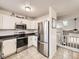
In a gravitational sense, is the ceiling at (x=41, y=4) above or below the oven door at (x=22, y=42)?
above

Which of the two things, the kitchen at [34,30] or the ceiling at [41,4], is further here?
the kitchen at [34,30]

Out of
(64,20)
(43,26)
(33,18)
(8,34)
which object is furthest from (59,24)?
(8,34)

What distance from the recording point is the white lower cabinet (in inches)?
122

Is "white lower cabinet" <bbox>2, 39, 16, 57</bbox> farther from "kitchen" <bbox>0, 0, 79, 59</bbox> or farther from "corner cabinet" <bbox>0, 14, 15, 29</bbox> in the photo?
"corner cabinet" <bbox>0, 14, 15, 29</bbox>

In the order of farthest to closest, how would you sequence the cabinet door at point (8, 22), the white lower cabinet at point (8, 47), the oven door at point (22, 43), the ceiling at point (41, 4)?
the oven door at point (22, 43), the cabinet door at point (8, 22), the white lower cabinet at point (8, 47), the ceiling at point (41, 4)

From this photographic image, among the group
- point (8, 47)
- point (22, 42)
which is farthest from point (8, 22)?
point (22, 42)

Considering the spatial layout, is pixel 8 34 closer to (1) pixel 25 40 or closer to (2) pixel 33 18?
(1) pixel 25 40

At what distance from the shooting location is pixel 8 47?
330 cm

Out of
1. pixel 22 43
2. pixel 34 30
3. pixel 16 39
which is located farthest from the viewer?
pixel 34 30

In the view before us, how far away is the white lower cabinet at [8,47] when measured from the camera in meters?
3.09

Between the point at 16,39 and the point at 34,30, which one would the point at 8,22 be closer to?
the point at 16,39

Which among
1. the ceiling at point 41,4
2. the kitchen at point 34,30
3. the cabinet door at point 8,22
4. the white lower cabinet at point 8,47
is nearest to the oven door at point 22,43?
the kitchen at point 34,30

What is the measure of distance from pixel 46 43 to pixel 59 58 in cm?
90

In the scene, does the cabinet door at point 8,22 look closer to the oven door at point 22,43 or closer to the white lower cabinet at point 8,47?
the white lower cabinet at point 8,47
